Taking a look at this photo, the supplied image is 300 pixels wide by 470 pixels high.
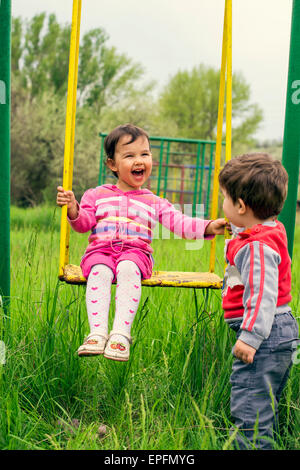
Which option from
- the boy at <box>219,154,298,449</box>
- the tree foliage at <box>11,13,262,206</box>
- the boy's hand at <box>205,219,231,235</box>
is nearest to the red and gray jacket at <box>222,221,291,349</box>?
the boy at <box>219,154,298,449</box>

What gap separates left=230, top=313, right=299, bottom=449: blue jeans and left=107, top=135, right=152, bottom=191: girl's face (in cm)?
99

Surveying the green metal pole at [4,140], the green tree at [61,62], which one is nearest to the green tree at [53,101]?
the green tree at [61,62]

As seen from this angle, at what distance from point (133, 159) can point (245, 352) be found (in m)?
1.09

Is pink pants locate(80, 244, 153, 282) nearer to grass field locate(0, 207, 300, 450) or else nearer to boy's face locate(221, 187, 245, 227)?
grass field locate(0, 207, 300, 450)

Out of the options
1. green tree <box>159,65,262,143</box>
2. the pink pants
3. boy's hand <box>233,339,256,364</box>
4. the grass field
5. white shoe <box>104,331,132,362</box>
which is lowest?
the grass field

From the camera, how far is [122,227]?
2461 millimetres

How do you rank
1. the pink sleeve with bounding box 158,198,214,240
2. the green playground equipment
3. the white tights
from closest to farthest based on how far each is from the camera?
the white tights < the pink sleeve with bounding box 158,198,214,240 < the green playground equipment

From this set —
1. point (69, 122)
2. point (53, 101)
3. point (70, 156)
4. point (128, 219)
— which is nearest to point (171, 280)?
point (128, 219)

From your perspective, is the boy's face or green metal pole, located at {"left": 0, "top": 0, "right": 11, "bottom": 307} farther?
green metal pole, located at {"left": 0, "top": 0, "right": 11, "bottom": 307}

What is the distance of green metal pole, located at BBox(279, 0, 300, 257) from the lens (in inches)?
94.7

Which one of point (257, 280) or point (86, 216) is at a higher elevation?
point (86, 216)

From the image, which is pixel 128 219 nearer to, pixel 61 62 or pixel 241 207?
pixel 241 207

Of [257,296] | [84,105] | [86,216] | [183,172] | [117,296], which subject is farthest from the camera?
[84,105]
